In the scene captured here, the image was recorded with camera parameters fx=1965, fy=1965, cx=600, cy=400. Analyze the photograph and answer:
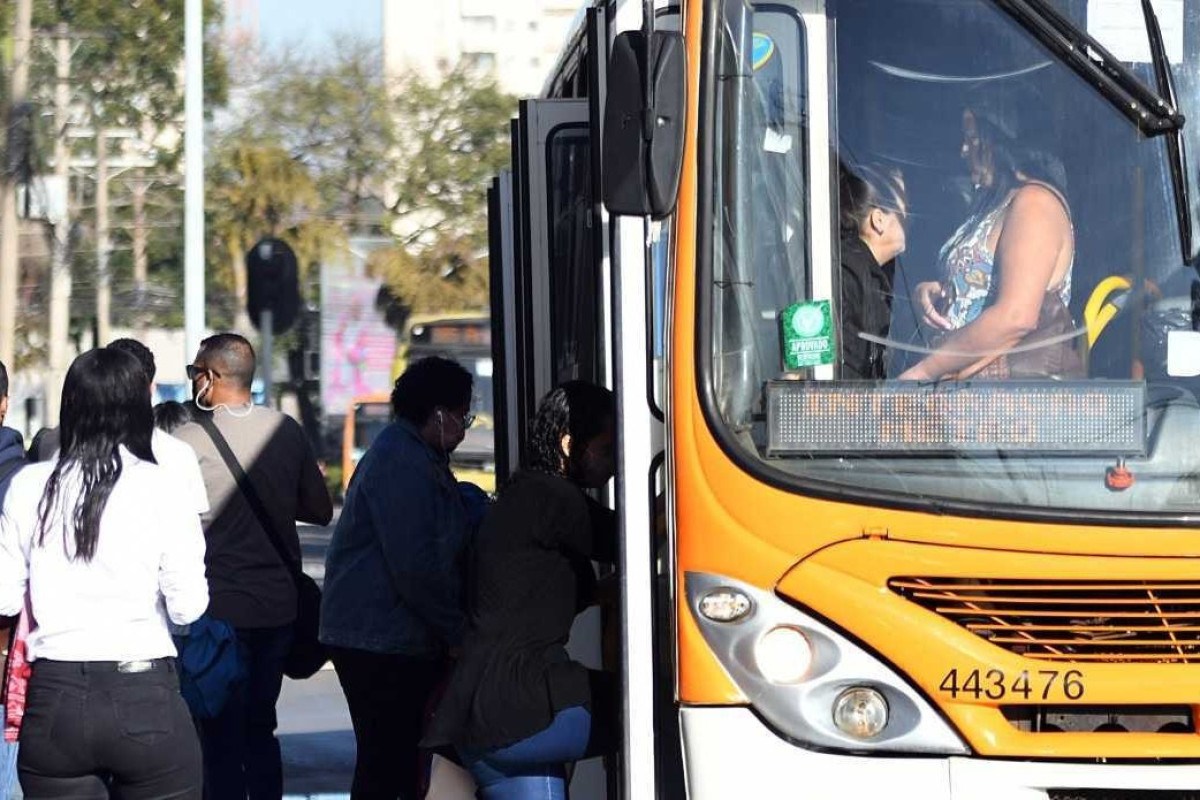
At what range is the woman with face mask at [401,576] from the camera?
19.8 feet

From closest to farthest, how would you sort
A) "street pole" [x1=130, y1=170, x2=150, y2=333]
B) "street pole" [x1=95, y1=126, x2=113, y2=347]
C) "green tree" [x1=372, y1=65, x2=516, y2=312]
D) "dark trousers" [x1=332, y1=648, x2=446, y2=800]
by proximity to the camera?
"dark trousers" [x1=332, y1=648, x2=446, y2=800] → "street pole" [x1=95, y1=126, x2=113, y2=347] → "street pole" [x1=130, y1=170, x2=150, y2=333] → "green tree" [x1=372, y1=65, x2=516, y2=312]

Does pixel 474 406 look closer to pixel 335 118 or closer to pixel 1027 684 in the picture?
pixel 335 118

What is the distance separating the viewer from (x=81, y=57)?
3250 cm

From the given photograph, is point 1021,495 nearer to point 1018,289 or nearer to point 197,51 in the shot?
point 1018,289

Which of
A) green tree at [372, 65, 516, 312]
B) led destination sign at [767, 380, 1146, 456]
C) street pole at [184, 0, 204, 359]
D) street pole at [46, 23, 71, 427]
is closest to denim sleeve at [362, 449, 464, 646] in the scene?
led destination sign at [767, 380, 1146, 456]

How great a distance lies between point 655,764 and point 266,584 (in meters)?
2.32

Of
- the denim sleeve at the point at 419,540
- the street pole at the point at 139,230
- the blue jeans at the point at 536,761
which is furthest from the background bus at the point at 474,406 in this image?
the blue jeans at the point at 536,761

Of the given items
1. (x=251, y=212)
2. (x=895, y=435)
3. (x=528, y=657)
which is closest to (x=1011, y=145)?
(x=895, y=435)

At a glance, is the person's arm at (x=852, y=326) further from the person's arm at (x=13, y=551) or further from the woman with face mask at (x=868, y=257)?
the person's arm at (x=13, y=551)

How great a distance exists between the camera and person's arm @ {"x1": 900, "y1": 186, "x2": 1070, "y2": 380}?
14.5 feet

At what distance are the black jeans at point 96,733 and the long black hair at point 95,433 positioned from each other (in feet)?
0.99

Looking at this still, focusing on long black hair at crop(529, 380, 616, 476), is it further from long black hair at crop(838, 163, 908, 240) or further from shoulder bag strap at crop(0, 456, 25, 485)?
shoulder bag strap at crop(0, 456, 25, 485)

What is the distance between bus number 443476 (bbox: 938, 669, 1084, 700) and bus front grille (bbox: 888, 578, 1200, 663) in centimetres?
4

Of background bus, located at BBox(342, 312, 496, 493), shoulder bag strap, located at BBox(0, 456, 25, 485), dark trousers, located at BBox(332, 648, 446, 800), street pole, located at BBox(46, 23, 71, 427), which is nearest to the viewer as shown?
dark trousers, located at BBox(332, 648, 446, 800)
